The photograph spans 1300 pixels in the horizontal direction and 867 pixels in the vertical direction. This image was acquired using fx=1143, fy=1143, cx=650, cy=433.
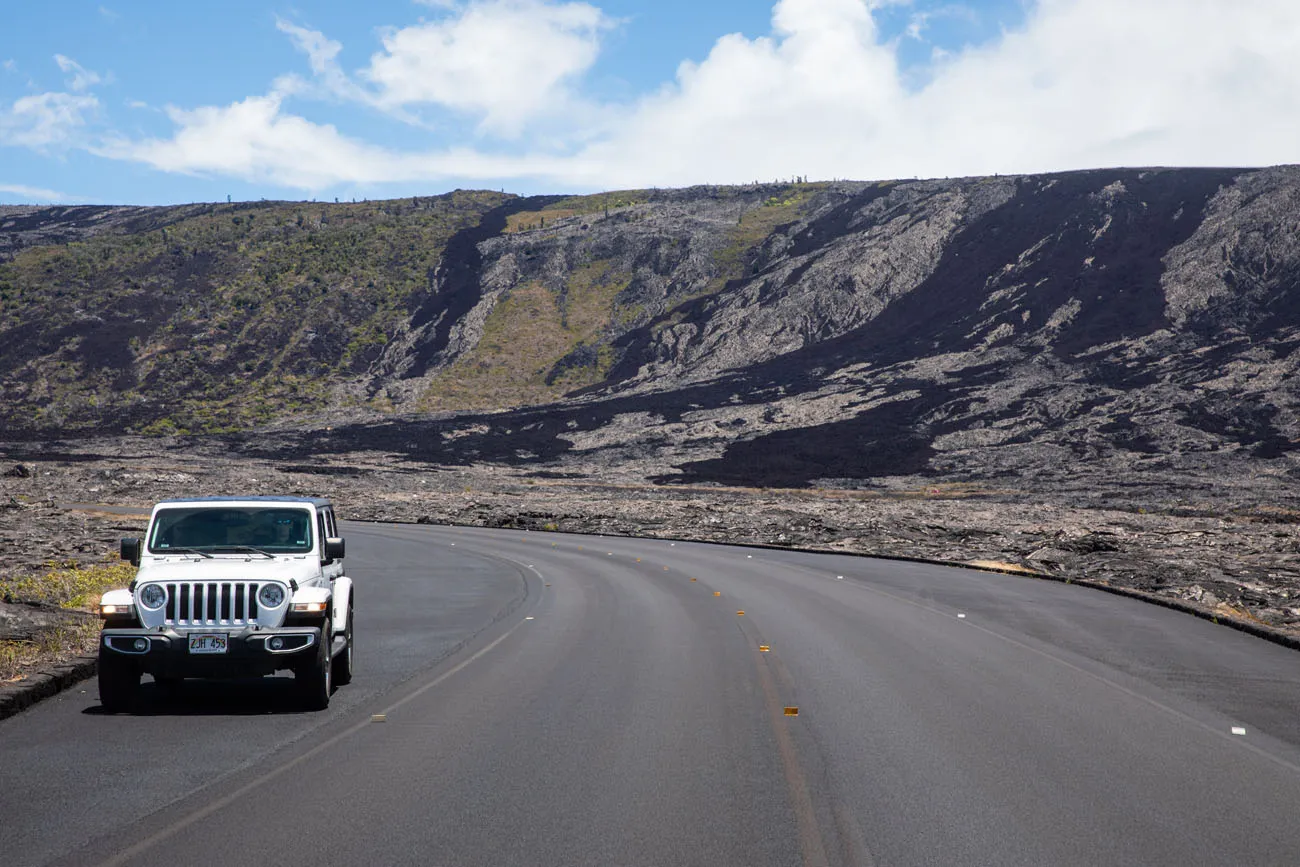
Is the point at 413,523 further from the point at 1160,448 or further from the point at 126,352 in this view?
the point at 126,352

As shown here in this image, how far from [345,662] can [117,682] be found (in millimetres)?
2738

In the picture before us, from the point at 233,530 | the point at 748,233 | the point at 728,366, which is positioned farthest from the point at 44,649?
the point at 748,233

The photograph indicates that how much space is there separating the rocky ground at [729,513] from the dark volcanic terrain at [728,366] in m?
0.38

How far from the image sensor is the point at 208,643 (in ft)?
36.7

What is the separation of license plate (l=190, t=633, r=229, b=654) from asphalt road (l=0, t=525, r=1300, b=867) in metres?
0.72

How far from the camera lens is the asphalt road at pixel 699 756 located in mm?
7316

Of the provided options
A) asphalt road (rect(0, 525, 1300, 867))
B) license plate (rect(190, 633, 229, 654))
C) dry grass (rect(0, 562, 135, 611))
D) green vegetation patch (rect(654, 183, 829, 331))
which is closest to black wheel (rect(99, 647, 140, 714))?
asphalt road (rect(0, 525, 1300, 867))

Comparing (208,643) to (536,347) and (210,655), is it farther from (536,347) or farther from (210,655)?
(536,347)

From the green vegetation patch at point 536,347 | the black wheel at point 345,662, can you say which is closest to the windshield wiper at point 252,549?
the black wheel at point 345,662

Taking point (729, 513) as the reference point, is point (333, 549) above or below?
above

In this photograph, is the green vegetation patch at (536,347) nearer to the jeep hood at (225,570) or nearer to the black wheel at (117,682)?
the jeep hood at (225,570)

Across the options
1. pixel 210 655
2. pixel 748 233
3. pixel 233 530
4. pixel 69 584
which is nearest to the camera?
pixel 210 655

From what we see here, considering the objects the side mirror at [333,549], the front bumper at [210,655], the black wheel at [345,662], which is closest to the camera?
the front bumper at [210,655]

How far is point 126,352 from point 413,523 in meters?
90.8
